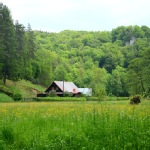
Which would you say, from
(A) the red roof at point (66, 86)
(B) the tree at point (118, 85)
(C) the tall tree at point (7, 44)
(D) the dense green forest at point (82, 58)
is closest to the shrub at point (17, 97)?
(D) the dense green forest at point (82, 58)

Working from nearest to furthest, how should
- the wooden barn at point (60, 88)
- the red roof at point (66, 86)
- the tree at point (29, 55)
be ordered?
the tree at point (29, 55)
the wooden barn at point (60, 88)
the red roof at point (66, 86)

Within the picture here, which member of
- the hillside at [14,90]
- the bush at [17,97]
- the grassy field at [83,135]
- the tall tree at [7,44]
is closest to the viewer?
the grassy field at [83,135]

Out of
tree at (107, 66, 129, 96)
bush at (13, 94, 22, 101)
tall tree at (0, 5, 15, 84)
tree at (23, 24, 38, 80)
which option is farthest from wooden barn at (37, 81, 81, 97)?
bush at (13, 94, 22, 101)

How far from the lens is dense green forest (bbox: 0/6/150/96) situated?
65938mm

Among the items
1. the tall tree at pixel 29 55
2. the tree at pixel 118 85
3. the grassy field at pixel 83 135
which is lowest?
the tree at pixel 118 85

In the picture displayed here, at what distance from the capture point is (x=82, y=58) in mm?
171000

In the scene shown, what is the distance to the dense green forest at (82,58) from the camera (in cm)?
6594

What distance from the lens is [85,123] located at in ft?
31.4

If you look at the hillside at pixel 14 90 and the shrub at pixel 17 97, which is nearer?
the shrub at pixel 17 97

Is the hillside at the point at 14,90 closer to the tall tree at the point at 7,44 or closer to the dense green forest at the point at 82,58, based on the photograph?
the dense green forest at the point at 82,58

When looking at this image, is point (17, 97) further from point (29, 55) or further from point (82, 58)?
point (82, 58)

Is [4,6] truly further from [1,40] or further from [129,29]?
[129,29]

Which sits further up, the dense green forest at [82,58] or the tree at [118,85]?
the dense green forest at [82,58]

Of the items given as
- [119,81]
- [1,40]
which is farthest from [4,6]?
[119,81]
